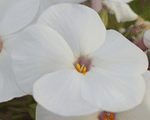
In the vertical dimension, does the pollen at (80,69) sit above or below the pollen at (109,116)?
above

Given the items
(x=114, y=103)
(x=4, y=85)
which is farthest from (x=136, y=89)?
(x=4, y=85)

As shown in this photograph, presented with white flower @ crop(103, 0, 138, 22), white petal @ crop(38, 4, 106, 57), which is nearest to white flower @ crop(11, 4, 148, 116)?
white petal @ crop(38, 4, 106, 57)

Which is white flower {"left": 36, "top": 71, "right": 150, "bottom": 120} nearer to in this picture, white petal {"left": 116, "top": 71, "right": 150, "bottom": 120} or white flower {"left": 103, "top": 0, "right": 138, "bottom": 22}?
white petal {"left": 116, "top": 71, "right": 150, "bottom": 120}

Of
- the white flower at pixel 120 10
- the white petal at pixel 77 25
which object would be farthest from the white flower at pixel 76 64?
the white flower at pixel 120 10

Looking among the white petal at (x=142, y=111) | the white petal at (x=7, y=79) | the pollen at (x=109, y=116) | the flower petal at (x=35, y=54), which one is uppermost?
the flower petal at (x=35, y=54)

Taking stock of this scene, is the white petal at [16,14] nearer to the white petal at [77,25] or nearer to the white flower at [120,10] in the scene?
the white petal at [77,25]
